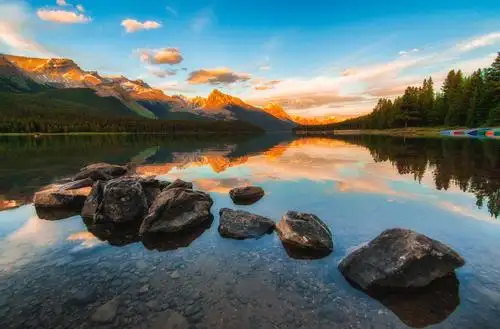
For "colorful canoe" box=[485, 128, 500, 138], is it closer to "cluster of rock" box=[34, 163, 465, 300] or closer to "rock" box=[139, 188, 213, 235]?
"cluster of rock" box=[34, 163, 465, 300]

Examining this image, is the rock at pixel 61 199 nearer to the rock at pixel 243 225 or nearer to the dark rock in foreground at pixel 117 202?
the dark rock in foreground at pixel 117 202

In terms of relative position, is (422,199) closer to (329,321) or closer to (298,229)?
(298,229)

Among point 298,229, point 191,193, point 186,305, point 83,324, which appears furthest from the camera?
point 191,193

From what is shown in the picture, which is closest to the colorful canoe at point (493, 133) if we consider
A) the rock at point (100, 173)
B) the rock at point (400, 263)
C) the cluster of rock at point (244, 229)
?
the cluster of rock at point (244, 229)

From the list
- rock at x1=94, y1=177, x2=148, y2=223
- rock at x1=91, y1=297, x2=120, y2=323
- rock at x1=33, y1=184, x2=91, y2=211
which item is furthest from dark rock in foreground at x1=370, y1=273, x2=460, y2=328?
rock at x1=33, y1=184, x2=91, y2=211

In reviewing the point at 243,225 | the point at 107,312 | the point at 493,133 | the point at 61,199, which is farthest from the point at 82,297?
the point at 493,133

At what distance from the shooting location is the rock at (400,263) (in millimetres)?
9016

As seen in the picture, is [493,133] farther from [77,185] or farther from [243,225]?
[77,185]

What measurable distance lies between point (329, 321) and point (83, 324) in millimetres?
6345

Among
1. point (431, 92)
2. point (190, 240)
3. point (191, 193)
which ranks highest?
point (431, 92)

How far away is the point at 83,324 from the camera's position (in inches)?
291

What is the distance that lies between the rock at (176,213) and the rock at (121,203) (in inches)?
61.9

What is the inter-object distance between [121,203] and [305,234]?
1023 cm

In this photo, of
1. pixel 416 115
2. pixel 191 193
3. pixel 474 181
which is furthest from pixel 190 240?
pixel 416 115
